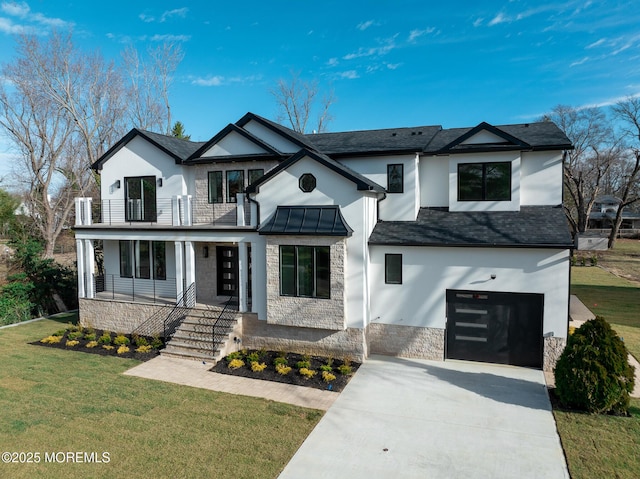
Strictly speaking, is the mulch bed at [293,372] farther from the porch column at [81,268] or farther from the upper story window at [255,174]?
the porch column at [81,268]

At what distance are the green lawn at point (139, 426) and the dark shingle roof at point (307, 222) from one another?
5125mm

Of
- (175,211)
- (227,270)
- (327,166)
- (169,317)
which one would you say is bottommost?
(169,317)

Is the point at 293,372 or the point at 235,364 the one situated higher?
the point at 235,364

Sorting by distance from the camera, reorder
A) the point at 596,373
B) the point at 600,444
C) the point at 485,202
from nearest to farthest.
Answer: the point at 600,444
the point at 596,373
the point at 485,202

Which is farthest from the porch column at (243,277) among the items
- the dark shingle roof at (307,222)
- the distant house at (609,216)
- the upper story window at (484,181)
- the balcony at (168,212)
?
the distant house at (609,216)

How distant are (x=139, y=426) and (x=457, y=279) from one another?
31.3 feet

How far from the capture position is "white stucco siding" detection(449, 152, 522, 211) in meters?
13.9

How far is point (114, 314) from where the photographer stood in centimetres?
1652

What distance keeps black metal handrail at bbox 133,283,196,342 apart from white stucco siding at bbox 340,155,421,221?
7702 millimetres

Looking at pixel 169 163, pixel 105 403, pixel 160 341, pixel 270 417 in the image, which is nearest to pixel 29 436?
pixel 105 403

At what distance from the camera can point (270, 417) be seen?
9.41m

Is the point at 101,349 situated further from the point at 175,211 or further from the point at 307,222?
the point at 307,222

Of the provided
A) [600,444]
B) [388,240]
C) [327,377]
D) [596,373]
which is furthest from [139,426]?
[596,373]

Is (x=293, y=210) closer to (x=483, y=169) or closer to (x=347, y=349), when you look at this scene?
(x=347, y=349)
